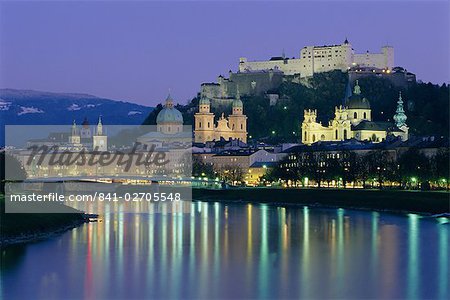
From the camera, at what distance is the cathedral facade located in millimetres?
85506

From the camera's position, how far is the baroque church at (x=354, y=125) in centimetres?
7419

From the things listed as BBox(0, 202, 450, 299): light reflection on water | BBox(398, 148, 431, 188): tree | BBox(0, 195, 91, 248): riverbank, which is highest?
BBox(398, 148, 431, 188): tree

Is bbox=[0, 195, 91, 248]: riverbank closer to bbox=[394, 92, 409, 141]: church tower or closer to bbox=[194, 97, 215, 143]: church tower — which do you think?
bbox=[394, 92, 409, 141]: church tower

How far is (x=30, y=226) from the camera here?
28703mm

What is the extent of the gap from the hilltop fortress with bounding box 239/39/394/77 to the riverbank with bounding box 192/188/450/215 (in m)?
28.0

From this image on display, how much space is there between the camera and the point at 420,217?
3594 centimetres

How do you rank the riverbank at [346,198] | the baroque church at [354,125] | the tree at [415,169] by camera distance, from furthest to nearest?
the baroque church at [354,125]
the tree at [415,169]
the riverbank at [346,198]

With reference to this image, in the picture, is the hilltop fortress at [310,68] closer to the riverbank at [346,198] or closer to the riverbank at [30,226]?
the riverbank at [346,198]

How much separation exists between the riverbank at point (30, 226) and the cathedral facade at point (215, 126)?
52042 millimetres

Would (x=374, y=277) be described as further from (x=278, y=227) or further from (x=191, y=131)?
(x=191, y=131)

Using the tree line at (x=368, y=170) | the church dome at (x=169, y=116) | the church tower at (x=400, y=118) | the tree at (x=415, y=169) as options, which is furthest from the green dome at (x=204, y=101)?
the tree at (x=415, y=169)

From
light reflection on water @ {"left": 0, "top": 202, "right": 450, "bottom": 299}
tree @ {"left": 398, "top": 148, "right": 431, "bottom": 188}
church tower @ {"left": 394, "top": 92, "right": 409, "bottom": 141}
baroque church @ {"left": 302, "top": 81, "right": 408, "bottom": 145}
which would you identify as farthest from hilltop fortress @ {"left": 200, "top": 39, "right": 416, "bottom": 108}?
light reflection on water @ {"left": 0, "top": 202, "right": 450, "bottom": 299}

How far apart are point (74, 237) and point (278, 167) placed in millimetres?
30784

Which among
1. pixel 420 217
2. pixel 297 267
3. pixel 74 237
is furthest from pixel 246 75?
pixel 297 267
